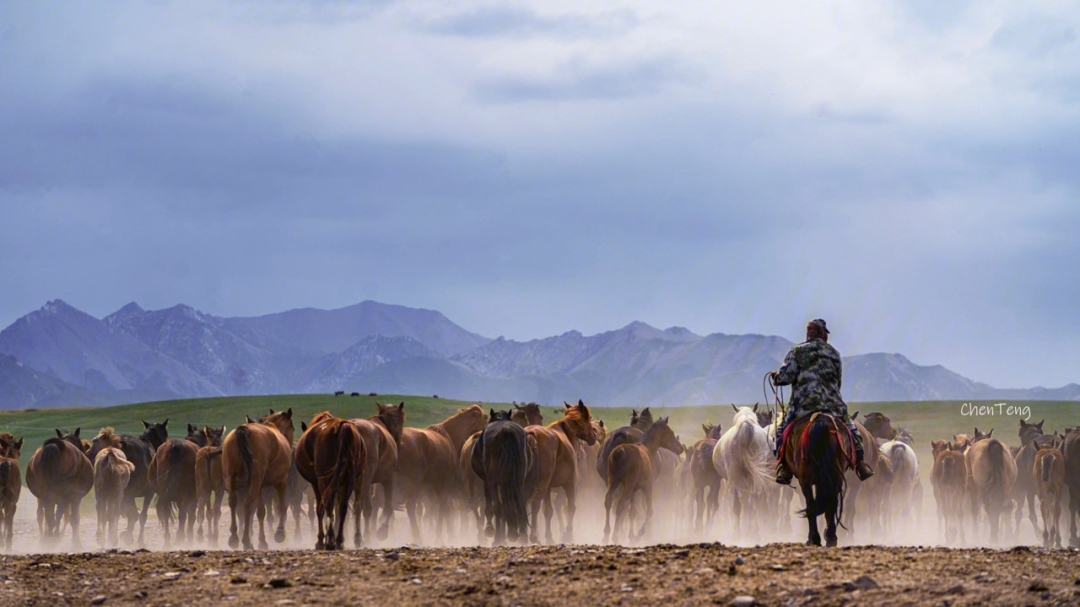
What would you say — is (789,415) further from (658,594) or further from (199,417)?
(199,417)

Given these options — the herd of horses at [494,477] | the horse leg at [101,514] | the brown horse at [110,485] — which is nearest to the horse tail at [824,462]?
the herd of horses at [494,477]

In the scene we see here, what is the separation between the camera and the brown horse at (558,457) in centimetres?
2228

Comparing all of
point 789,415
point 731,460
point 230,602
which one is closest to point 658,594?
point 230,602

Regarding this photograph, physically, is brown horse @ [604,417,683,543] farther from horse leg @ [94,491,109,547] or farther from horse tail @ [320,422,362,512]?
horse leg @ [94,491,109,547]

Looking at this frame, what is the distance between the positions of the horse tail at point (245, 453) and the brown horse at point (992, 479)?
18.0 m

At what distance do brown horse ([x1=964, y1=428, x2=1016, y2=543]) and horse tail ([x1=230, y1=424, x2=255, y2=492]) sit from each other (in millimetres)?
17982

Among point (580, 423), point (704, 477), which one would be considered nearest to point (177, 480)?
point (580, 423)

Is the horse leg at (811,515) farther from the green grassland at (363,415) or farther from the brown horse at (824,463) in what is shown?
the green grassland at (363,415)

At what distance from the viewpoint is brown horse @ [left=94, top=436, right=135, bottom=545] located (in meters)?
26.4

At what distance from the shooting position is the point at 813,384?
46.8ft

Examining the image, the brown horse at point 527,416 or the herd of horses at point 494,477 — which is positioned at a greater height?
the brown horse at point 527,416

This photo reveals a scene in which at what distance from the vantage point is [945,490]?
29062 mm

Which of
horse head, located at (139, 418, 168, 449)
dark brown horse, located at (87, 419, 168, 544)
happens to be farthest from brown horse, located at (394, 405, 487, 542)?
horse head, located at (139, 418, 168, 449)

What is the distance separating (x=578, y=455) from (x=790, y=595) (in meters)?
18.1
